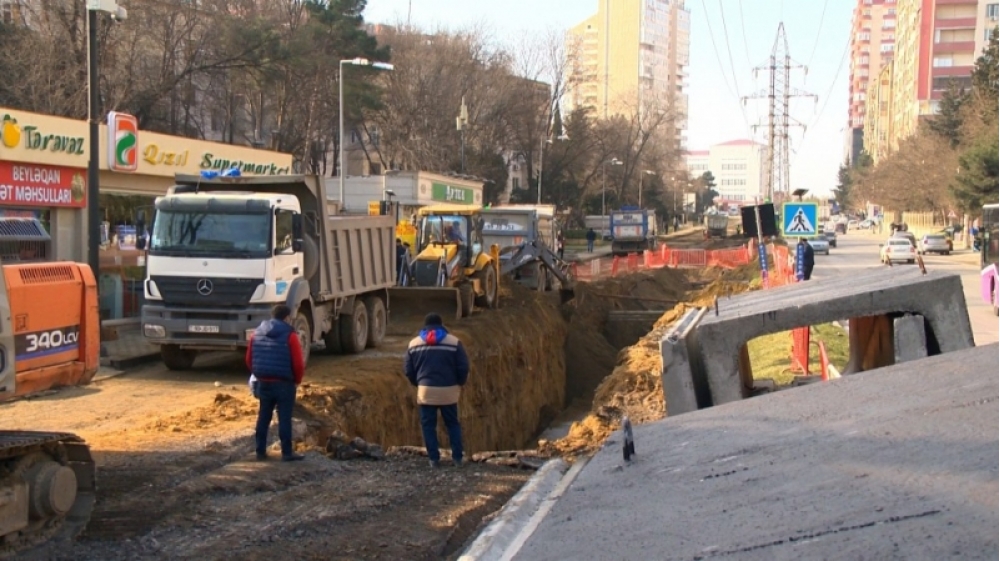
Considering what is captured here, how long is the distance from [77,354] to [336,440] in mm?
3207

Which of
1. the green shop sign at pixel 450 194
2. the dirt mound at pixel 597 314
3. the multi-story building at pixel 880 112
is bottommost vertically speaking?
the dirt mound at pixel 597 314

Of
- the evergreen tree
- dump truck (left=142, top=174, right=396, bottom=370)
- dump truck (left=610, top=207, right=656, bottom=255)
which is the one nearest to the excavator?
dump truck (left=142, top=174, right=396, bottom=370)

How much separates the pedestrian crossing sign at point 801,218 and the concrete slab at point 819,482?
531 inches

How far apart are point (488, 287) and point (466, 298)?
1683 millimetres

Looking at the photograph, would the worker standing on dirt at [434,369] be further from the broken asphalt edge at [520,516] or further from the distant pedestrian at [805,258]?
the distant pedestrian at [805,258]

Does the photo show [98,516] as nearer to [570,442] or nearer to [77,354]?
[77,354]

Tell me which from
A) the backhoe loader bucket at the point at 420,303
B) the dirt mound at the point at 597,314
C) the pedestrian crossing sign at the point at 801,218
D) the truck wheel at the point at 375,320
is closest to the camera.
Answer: the truck wheel at the point at 375,320

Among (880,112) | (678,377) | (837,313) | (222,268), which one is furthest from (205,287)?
(880,112)

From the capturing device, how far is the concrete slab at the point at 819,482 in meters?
3.92

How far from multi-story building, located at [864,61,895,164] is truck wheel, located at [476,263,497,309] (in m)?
123

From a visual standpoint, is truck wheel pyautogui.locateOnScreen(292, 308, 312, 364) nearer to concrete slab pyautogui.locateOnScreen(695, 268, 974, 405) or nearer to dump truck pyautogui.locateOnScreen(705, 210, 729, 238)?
concrete slab pyautogui.locateOnScreen(695, 268, 974, 405)

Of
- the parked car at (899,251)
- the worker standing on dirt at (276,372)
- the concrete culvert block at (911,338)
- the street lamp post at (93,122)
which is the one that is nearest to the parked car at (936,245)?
the parked car at (899,251)

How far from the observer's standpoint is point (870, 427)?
524cm

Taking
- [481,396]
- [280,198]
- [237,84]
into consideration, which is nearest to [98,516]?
[280,198]
